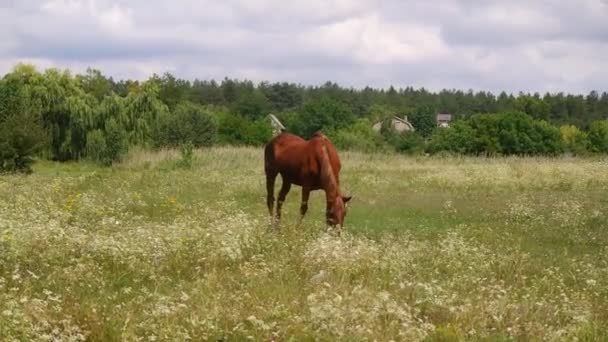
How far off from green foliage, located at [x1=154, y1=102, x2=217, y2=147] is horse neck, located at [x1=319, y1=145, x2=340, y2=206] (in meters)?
33.5

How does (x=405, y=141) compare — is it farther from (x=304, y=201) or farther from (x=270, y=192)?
(x=304, y=201)

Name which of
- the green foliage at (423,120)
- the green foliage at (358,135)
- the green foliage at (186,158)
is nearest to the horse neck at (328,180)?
the green foliage at (186,158)

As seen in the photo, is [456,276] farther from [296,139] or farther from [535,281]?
[296,139]

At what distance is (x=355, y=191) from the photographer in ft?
75.6

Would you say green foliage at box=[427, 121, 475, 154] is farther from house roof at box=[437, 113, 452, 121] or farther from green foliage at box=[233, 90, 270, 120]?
house roof at box=[437, 113, 452, 121]

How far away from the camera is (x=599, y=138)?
305ft

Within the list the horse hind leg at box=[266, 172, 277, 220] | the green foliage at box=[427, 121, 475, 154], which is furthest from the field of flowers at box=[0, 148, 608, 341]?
the green foliage at box=[427, 121, 475, 154]

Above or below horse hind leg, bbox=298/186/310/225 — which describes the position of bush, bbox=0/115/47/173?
below

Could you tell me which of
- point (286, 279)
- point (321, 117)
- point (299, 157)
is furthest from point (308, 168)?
point (321, 117)

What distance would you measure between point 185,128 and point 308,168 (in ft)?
121

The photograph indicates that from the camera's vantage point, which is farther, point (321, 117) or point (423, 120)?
point (423, 120)

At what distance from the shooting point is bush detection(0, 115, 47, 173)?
1275 inches

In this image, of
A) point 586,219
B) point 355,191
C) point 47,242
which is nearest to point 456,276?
point 47,242

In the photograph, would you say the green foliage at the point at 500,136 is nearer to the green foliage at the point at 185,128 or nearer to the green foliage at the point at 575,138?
the green foliage at the point at 575,138
